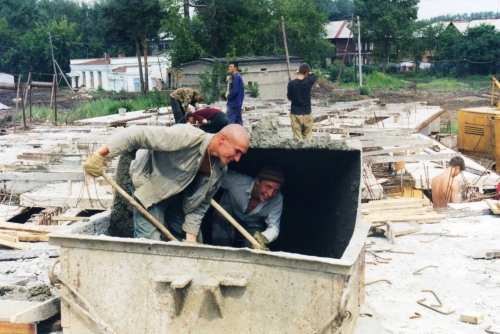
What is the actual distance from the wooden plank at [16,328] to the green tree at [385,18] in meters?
53.7

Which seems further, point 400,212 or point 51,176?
point 51,176

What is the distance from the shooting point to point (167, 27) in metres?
37.7

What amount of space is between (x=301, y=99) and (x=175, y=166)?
262 inches

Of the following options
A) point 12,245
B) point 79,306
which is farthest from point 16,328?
point 12,245

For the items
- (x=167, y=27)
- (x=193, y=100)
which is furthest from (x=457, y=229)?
(x=167, y=27)

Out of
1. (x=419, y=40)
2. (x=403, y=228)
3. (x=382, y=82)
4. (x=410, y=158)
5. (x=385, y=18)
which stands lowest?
(x=403, y=228)

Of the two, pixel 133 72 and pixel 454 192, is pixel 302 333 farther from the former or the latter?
pixel 133 72

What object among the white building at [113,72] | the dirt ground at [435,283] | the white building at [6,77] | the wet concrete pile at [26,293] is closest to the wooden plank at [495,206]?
the dirt ground at [435,283]

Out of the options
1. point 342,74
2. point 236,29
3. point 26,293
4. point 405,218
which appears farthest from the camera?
point 342,74

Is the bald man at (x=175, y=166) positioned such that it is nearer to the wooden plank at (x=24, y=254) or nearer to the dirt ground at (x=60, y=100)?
the wooden plank at (x=24, y=254)

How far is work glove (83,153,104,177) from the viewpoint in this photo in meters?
4.45

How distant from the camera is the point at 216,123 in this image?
8836mm

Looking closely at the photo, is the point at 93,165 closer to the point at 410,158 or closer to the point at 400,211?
the point at 400,211

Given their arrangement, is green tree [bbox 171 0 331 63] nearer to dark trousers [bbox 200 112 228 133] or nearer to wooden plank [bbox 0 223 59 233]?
dark trousers [bbox 200 112 228 133]
